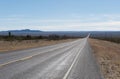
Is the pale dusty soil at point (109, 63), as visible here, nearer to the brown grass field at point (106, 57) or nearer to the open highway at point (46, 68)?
the brown grass field at point (106, 57)

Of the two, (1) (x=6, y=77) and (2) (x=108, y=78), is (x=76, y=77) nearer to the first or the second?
(2) (x=108, y=78)

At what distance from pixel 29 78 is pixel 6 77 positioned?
2.86 ft

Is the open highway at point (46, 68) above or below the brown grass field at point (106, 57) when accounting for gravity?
above

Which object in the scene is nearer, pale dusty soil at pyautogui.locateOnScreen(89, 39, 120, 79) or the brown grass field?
pale dusty soil at pyautogui.locateOnScreen(89, 39, 120, 79)

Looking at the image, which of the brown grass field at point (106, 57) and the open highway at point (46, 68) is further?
the brown grass field at point (106, 57)

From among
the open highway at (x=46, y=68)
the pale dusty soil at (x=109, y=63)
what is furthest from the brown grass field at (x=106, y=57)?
the open highway at (x=46, y=68)

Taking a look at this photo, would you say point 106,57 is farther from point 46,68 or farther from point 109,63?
point 46,68

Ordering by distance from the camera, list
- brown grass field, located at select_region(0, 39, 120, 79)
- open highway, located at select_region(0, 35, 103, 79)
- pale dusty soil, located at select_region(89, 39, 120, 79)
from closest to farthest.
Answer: open highway, located at select_region(0, 35, 103, 79), pale dusty soil, located at select_region(89, 39, 120, 79), brown grass field, located at select_region(0, 39, 120, 79)

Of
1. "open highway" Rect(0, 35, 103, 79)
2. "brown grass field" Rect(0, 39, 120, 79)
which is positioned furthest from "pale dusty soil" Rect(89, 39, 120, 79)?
"open highway" Rect(0, 35, 103, 79)

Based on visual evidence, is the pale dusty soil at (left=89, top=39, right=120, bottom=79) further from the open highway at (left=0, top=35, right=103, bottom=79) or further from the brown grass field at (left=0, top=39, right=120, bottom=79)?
the open highway at (left=0, top=35, right=103, bottom=79)

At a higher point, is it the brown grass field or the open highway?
the open highway

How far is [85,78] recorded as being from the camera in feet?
38.7

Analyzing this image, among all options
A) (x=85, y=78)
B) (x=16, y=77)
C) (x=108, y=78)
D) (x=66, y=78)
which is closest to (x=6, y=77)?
(x=16, y=77)

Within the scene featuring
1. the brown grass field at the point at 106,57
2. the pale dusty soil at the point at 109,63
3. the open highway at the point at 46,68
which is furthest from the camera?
the brown grass field at the point at 106,57
